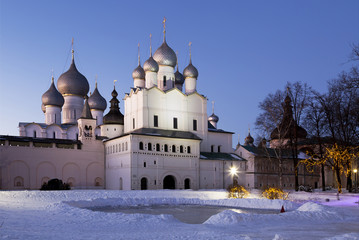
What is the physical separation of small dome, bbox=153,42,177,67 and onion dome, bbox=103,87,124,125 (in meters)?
7.25

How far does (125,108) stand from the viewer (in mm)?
52125

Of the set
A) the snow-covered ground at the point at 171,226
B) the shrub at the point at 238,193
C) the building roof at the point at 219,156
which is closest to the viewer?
the snow-covered ground at the point at 171,226

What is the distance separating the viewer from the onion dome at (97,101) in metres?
61.6

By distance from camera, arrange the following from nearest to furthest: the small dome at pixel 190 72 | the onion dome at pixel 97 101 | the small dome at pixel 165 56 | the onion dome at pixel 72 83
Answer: the small dome at pixel 165 56 < the small dome at pixel 190 72 < the onion dome at pixel 72 83 < the onion dome at pixel 97 101

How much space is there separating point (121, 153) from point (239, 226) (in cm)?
3349

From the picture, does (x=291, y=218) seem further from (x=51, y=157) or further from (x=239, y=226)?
(x=51, y=157)

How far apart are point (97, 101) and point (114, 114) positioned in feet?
28.6

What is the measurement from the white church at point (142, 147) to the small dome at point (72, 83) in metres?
2.70

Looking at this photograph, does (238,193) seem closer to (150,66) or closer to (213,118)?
(150,66)

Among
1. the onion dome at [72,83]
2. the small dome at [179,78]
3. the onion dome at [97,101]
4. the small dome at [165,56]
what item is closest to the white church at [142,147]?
the small dome at [165,56]

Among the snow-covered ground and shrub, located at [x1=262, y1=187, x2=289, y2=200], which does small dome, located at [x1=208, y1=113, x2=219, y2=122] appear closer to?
shrub, located at [x1=262, y1=187, x2=289, y2=200]

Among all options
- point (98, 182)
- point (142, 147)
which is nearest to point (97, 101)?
point (98, 182)

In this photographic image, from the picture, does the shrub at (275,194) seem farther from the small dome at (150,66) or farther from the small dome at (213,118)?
the small dome at (213,118)

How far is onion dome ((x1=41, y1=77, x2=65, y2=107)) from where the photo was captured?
5809 centimetres
